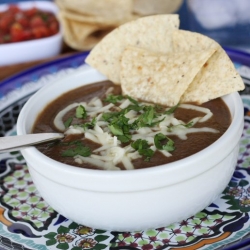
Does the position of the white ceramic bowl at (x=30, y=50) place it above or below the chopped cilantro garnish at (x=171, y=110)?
below

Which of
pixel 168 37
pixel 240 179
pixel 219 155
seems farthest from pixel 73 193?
pixel 168 37

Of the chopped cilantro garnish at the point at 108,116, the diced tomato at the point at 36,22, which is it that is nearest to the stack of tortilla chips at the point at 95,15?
the diced tomato at the point at 36,22

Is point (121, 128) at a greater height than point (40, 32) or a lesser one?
greater

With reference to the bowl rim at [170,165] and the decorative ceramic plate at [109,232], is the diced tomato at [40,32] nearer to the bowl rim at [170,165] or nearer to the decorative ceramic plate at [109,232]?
the decorative ceramic plate at [109,232]

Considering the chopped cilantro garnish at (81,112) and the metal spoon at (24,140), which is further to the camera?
the chopped cilantro garnish at (81,112)

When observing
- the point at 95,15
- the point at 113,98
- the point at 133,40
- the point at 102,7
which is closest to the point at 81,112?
the point at 113,98

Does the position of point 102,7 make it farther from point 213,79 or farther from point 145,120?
point 145,120

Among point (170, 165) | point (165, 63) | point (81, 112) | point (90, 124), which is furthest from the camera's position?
point (165, 63)
